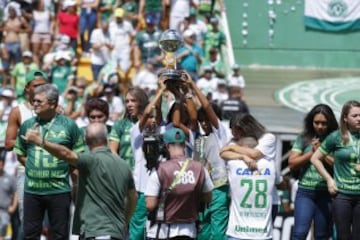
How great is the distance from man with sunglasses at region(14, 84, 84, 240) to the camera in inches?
26.2

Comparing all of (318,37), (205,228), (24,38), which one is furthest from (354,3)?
(205,228)

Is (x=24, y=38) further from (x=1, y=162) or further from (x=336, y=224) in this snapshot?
(x=336, y=224)

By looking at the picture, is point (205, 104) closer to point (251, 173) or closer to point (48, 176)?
point (251, 173)

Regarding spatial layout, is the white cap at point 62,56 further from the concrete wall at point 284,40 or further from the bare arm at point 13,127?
the bare arm at point 13,127

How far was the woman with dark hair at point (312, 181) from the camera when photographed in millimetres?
10961

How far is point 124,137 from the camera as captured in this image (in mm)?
11281

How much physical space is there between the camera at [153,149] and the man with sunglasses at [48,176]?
26.2 inches

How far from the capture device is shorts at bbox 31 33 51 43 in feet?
70.6

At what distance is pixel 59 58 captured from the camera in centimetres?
1986

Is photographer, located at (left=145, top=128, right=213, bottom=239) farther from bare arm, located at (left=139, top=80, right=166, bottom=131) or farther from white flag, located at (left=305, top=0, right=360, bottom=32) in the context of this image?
white flag, located at (left=305, top=0, right=360, bottom=32)

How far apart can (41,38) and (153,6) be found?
2.40 meters

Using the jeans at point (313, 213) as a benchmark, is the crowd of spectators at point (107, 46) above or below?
above

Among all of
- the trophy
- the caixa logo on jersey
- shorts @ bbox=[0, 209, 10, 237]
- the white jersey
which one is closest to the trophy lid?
the trophy

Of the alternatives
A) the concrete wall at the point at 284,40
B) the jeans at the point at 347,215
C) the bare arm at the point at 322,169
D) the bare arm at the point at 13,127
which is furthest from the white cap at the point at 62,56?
the jeans at the point at 347,215
